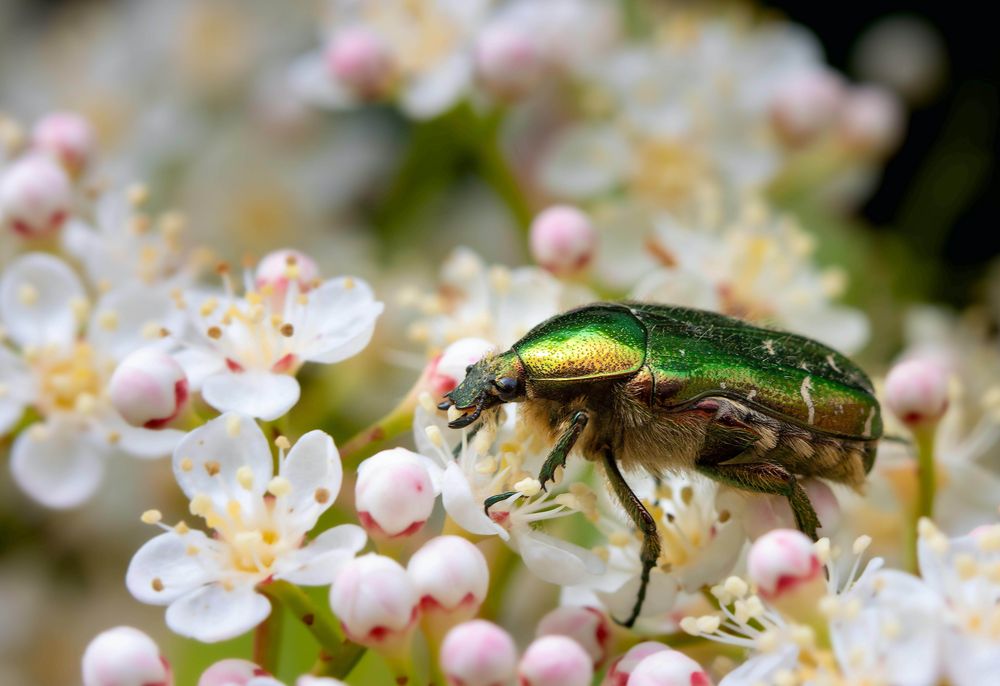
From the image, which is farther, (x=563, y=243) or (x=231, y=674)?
(x=563, y=243)

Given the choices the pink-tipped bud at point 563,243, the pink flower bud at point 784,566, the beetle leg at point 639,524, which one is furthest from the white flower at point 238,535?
the pink-tipped bud at point 563,243

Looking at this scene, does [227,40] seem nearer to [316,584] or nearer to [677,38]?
[677,38]

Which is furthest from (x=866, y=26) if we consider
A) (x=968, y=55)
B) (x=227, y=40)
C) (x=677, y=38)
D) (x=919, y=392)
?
(x=919, y=392)

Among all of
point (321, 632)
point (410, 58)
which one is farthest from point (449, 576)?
point (410, 58)

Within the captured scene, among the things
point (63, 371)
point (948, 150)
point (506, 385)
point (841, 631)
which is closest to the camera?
point (841, 631)

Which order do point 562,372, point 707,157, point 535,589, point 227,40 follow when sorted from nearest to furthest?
point 562,372 → point 535,589 → point 707,157 → point 227,40

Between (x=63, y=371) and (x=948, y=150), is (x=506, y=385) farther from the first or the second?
(x=948, y=150)
